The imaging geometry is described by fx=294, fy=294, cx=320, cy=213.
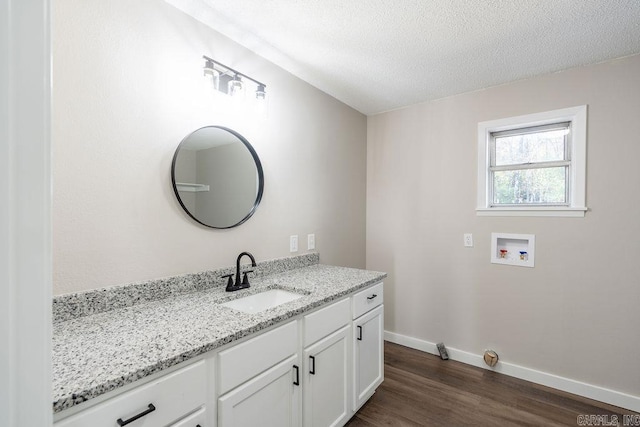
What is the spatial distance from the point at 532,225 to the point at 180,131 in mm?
2651

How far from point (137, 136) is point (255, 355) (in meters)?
1.17

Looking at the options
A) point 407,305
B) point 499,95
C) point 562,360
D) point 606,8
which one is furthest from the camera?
point 407,305

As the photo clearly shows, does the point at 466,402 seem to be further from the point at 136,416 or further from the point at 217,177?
the point at 217,177

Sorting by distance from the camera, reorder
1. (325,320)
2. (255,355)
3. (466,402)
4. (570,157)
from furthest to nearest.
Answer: (570,157) → (466,402) → (325,320) → (255,355)

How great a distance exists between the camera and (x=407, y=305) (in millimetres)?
2994

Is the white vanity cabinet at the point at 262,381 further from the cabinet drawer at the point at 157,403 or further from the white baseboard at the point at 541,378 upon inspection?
the white baseboard at the point at 541,378

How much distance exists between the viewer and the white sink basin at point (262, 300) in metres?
1.64

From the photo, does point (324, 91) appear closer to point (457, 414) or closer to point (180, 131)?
point (180, 131)

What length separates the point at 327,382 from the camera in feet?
5.35

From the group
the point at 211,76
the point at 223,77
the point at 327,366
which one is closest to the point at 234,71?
the point at 223,77

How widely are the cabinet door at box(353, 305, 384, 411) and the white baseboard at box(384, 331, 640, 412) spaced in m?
0.92

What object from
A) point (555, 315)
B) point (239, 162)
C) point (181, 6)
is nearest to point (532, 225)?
point (555, 315)

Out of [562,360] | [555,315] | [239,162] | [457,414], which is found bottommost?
[457,414]

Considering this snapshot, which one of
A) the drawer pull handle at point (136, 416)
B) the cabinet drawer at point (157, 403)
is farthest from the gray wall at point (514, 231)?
the drawer pull handle at point (136, 416)
